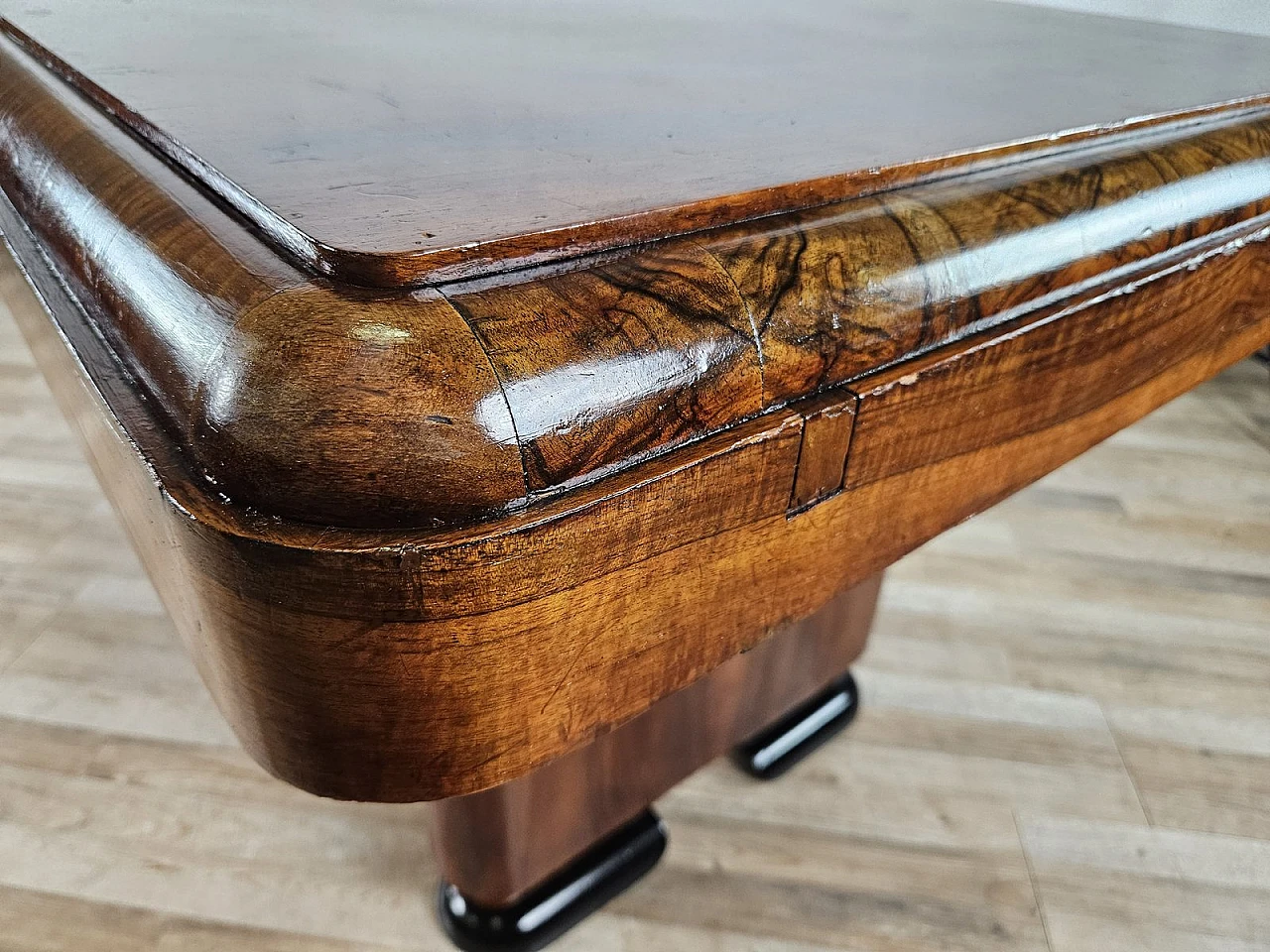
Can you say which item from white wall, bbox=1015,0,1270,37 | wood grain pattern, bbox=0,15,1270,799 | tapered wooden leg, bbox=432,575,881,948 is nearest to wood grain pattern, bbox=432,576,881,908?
tapered wooden leg, bbox=432,575,881,948

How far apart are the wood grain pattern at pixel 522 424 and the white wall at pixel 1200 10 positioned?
47.9 inches

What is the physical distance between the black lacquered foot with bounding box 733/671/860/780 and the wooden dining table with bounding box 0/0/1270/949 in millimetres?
420

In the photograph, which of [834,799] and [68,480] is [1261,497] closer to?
[834,799]

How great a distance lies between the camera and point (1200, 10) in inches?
58.0

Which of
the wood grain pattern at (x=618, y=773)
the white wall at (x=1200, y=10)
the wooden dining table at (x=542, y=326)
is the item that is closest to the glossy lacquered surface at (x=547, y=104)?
the wooden dining table at (x=542, y=326)

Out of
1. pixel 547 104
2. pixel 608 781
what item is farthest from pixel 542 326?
pixel 608 781

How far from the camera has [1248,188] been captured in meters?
0.51

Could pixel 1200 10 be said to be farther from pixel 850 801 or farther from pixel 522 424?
pixel 522 424

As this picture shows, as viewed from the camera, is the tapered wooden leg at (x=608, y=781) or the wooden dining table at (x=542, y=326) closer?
the wooden dining table at (x=542, y=326)

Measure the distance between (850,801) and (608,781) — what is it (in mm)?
248

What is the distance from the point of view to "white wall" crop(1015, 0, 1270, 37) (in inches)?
54.9

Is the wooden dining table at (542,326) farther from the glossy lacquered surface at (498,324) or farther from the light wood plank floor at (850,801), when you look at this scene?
the light wood plank floor at (850,801)

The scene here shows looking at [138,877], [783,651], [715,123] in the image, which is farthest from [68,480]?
[715,123]

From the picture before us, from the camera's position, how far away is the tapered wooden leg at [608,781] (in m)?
0.61
